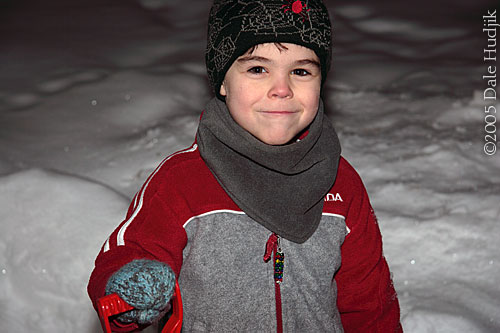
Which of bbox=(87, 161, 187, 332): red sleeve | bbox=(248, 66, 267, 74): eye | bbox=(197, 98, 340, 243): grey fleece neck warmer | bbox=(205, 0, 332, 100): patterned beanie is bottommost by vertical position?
bbox=(87, 161, 187, 332): red sleeve

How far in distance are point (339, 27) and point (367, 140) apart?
171 centimetres

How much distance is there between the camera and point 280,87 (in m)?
1.24

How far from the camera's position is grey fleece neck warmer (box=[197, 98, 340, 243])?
1284 mm

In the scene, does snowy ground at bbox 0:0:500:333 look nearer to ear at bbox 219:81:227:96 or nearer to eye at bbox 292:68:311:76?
ear at bbox 219:81:227:96

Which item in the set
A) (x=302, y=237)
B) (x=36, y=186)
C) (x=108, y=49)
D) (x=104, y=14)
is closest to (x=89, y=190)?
(x=36, y=186)

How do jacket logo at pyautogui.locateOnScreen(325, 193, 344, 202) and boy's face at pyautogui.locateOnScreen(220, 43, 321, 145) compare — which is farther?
jacket logo at pyautogui.locateOnScreen(325, 193, 344, 202)

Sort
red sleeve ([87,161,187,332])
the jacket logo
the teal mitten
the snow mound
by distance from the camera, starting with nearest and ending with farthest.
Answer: the teal mitten
red sleeve ([87,161,187,332])
the jacket logo
the snow mound

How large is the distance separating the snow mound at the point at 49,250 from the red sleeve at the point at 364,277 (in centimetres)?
78

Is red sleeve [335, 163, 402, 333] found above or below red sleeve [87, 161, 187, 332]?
below

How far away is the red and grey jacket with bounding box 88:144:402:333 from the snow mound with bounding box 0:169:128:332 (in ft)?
2.00

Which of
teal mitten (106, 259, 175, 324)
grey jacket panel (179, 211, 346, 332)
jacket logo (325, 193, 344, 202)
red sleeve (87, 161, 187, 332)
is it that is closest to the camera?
teal mitten (106, 259, 175, 324)

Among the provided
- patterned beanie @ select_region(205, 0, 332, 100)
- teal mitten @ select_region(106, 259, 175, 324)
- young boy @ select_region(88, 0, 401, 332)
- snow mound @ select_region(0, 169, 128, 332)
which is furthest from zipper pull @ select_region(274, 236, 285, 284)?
snow mound @ select_region(0, 169, 128, 332)

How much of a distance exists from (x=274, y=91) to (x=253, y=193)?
0.73 feet

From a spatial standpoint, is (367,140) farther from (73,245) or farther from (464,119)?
(73,245)
